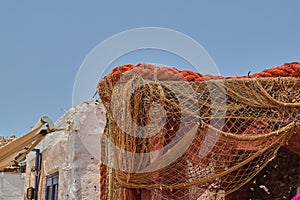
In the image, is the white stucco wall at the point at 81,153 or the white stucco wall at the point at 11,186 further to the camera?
the white stucco wall at the point at 11,186

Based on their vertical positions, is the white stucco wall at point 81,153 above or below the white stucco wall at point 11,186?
below

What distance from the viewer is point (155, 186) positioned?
12.1 feet

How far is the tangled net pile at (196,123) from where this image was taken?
3670mm

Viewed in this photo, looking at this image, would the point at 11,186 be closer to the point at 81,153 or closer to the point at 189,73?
the point at 81,153

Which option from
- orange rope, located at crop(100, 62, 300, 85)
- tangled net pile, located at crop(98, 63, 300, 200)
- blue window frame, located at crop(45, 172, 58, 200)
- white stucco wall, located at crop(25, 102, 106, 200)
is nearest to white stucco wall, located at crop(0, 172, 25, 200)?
blue window frame, located at crop(45, 172, 58, 200)

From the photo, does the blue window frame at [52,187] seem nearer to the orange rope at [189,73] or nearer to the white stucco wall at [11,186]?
the orange rope at [189,73]

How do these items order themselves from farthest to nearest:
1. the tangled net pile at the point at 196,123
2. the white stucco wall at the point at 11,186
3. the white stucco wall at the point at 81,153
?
1. the white stucco wall at the point at 11,186
2. the white stucco wall at the point at 81,153
3. the tangled net pile at the point at 196,123

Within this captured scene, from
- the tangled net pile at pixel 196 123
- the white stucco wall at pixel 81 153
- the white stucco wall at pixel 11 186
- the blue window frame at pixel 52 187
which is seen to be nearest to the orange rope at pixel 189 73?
the tangled net pile at pixel 196 123

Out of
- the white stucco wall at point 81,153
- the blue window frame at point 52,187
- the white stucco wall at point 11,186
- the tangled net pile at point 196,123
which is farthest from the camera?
the white stucco wall at point 11,186

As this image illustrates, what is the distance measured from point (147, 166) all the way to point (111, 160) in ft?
1.91

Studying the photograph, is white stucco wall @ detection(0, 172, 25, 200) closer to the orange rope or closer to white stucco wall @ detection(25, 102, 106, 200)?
white stucco wall @ detection(25, 102, 106, 200)

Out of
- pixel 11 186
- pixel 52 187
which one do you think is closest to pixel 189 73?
pixel 52 187

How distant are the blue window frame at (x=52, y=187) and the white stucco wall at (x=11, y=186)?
22.0 ft

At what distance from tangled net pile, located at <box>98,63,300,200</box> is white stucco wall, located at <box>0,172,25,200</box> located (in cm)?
1303
